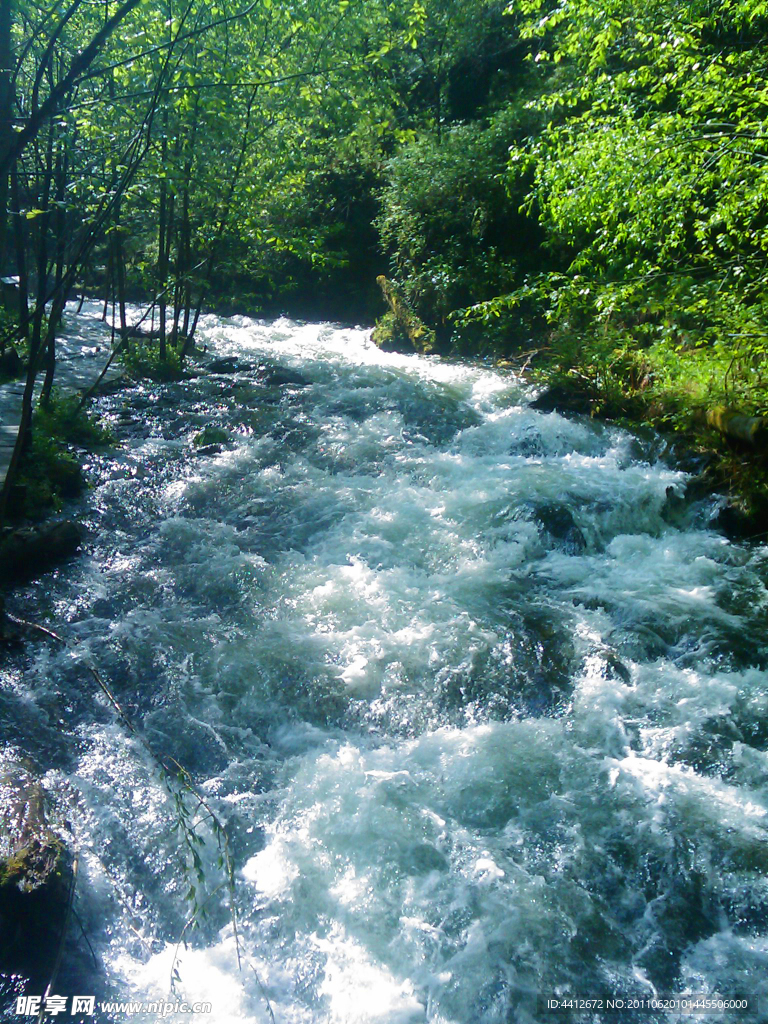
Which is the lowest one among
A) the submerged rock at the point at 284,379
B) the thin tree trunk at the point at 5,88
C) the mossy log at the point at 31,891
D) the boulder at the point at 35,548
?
the mossy log at the point at 31,891

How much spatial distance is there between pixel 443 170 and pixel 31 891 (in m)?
16.1

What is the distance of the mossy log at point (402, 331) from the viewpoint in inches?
605

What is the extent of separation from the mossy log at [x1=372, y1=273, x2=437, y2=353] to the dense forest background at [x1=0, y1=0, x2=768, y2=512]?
0.28 metres

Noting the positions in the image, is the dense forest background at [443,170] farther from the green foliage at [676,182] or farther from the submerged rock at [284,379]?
the submerged rock at [284,379]

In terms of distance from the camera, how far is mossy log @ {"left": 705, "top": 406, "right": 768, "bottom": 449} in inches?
290

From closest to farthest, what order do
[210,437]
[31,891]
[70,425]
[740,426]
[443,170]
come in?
[31,891] < [740,426] < [70,425] < [210,437] < [443,170]

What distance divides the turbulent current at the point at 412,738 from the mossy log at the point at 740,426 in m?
0.71

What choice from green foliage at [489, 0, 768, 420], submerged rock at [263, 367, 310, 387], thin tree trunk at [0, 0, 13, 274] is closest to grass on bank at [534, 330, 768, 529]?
green foliage at [489, 0, 768, 420]

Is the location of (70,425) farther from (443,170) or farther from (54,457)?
(443,170)

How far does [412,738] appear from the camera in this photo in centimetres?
503

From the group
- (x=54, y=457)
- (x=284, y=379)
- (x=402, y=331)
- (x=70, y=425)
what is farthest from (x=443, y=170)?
(x=54, y=457)

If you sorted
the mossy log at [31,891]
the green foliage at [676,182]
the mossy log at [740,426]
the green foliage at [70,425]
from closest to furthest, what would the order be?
1. the mossy log at [31,891]
2. the green foliage at [676,182]
3. the mossy log at [740,426]
4. the green foliage at [70,425]

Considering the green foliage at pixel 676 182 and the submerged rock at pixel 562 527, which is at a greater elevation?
the green foliage at pixel 676 182

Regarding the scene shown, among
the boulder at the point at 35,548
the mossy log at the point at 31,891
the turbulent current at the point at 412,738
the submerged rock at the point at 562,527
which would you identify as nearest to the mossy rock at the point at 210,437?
the turbulent current at the point at 412,738
